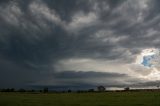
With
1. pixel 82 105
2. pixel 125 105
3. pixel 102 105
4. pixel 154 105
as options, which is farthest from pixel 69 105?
pixel 154 105

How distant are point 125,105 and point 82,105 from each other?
863 cm

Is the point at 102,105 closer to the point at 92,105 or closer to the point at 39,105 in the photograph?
the point at 92,105

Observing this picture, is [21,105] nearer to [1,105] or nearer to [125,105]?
[1,105]

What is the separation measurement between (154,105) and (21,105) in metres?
26.5

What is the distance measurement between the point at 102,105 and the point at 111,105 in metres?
2.42

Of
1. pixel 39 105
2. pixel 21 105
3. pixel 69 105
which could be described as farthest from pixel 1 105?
pixel 69 105

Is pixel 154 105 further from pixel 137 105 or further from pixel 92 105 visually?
pixel 92 105

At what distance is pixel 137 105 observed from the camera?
2283 inches

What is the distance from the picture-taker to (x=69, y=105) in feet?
195

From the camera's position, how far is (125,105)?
5869 cm

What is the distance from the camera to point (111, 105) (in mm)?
60125

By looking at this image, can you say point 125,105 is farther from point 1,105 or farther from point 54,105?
point 1,105

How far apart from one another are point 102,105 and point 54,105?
9694 millimetres

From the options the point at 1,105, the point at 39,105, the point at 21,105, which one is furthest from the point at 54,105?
the point at 1,105
